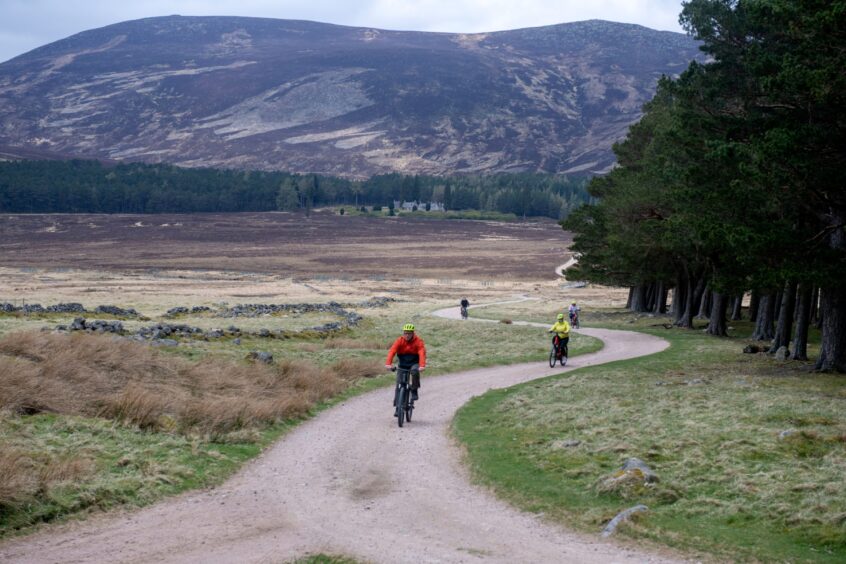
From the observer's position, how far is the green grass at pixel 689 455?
11.7 metres

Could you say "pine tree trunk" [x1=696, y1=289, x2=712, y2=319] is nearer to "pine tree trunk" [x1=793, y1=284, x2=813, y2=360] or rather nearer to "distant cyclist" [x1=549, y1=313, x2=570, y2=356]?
"pine tree trunk" [x1=793, y1=284, x2=813, y2=360]

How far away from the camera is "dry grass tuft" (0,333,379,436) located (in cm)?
1769

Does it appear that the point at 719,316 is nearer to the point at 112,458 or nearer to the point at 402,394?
the point at 402,394

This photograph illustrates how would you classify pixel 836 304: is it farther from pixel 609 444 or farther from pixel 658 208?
pixel 658 208

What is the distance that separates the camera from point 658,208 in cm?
4831

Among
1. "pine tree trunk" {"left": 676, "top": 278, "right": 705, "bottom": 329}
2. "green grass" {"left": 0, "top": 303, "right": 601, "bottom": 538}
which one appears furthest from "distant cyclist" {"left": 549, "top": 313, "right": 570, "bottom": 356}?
"pine tree trunk" {"left": 676, "top": 278, "right": 705, "bottom": 329}

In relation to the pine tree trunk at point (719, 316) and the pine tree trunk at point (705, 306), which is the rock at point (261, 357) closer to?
the pine tree trunk at point (719, 316)

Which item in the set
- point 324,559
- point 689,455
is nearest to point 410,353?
point 689,455

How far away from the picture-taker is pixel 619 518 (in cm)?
1211

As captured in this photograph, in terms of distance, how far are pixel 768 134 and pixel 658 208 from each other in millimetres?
24652

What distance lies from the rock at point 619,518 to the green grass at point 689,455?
0.50 feet

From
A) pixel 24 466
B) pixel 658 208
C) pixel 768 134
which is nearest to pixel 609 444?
pixel 24 466

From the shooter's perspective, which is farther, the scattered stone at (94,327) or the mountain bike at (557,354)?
the mountain bike at (557,354)

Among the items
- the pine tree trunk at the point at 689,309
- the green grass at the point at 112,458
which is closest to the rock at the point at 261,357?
the green grass at the point at 112,458
